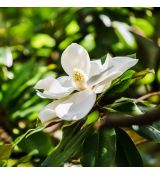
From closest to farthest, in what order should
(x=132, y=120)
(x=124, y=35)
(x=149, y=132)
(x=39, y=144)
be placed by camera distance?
(x=132, y=120) → (x=149, y=132) → (x=39, y=144) → (x=124, y=35)

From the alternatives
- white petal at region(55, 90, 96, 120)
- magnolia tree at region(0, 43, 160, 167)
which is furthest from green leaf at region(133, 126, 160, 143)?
white petal at region(55, 90, 96, 120)

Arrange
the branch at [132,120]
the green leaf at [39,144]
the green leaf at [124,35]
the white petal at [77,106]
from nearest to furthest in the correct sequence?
the branch at [132,120] < the white petal at [77,106] < the green leaf at [39,144] < the green leaf at [124,35]

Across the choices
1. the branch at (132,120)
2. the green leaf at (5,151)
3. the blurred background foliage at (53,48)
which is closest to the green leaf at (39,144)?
the blurred background foliage at (53,48)

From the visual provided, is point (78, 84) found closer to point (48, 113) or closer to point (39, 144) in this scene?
point (48, 113)

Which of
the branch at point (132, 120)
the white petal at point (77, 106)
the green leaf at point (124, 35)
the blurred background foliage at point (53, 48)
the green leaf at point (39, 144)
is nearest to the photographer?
the branch at point (132, 120)

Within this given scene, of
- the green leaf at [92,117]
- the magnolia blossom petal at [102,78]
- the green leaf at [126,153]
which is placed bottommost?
the green leaf at [126,153]

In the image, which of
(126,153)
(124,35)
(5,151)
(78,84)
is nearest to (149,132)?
(126,153)

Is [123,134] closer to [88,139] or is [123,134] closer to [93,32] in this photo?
[88,139]

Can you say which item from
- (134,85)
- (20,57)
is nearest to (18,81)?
(20,57)

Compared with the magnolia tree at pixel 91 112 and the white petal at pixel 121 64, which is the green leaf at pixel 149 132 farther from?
the white petal at pixel 121 64
